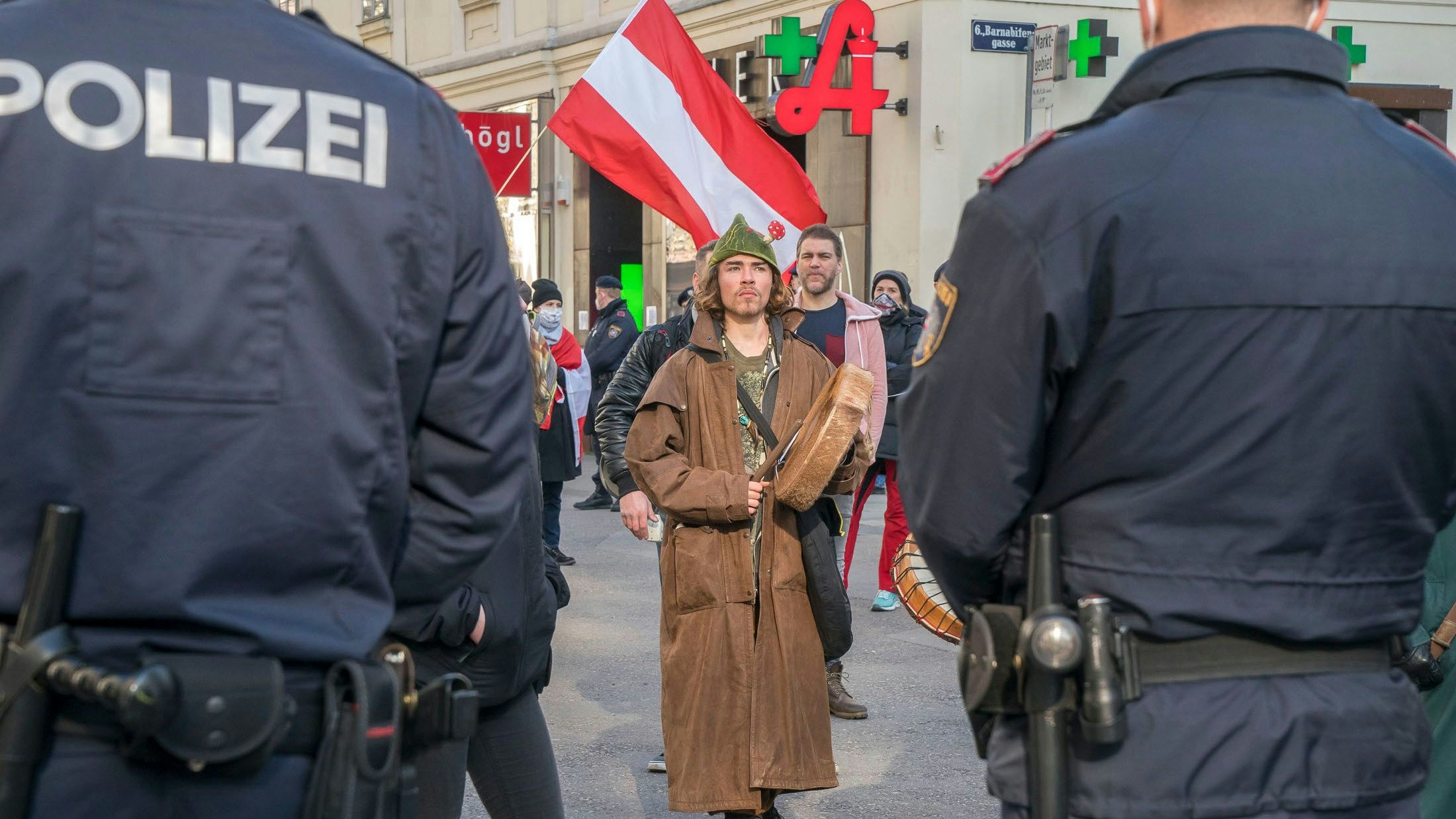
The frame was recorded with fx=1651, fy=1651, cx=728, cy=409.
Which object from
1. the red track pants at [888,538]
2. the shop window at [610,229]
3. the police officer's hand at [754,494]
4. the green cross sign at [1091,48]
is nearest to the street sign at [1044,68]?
the green cross sign at [1091,48]

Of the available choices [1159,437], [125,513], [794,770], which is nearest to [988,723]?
[1159,437]

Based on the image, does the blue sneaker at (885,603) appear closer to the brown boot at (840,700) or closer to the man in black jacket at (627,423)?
the brown boot at (840,700)

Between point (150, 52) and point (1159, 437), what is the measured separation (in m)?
1.45

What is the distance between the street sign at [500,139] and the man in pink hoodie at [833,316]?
3.93 meters

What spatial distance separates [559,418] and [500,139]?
252 cm

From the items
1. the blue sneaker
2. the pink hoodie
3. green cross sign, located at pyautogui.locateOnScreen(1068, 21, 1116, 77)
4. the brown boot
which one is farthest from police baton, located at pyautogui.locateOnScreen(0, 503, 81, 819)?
green cross sign, located at pyautogui.locateOnScreen(1068, 21, 1116, 77)

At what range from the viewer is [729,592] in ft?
17.5

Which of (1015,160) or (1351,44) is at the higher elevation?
(1351,44)

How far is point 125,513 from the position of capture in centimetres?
206

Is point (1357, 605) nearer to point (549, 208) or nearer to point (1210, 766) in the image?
point (1210, 766)

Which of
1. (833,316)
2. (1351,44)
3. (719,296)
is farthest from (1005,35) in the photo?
(719,296)

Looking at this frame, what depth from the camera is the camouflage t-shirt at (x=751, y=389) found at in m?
5.57

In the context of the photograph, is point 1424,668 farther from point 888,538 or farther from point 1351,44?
point 1351,44

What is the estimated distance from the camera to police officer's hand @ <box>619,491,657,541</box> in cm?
590
